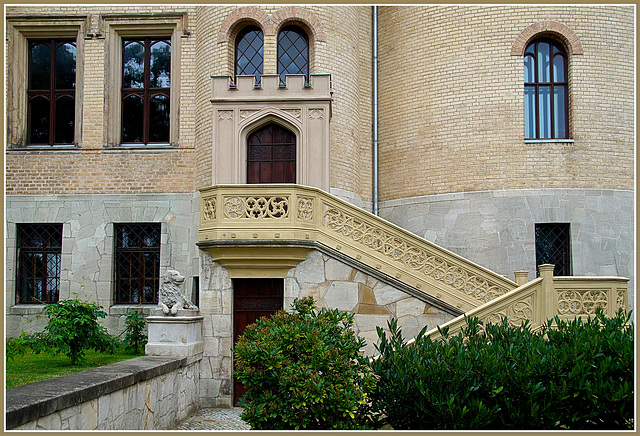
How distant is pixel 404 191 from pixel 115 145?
8.27m

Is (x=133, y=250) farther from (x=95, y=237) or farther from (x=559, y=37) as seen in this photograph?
(x=559, y=37)

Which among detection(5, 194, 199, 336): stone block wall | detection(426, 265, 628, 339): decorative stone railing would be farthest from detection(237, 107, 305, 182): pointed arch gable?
detection(426, 265, 628, 339): decorative stone railing

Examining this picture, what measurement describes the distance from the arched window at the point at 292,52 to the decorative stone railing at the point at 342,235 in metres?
5.63

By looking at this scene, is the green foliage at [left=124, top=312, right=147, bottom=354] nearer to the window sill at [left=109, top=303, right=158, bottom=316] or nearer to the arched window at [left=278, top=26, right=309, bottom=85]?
the window sill at [left=109, top=303, right=158, bottom=316]

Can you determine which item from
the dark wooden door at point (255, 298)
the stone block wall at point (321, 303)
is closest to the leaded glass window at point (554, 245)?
the stone block wall at point (321, 303)

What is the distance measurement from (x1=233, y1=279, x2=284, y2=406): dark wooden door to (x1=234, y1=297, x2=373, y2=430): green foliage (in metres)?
4.62

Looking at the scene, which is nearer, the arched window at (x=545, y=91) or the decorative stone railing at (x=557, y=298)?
the decorative stone railing at (x=557, y=298)

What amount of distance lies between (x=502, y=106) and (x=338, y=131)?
4373mm

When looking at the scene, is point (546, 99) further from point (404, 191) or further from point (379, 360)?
point (379, 360)

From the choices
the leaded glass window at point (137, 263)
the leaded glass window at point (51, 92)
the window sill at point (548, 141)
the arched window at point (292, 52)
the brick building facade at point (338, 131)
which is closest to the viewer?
the brick building facade at point (338, 131)

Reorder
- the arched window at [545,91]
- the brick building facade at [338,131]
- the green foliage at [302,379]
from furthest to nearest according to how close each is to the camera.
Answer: the arched window at [545,91] < the brick building facade at [338,131] < the green foliage at [302,379]

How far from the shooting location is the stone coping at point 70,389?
5934 mm

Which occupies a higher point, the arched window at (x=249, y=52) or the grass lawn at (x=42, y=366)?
the arched window at (x=249, y=52)

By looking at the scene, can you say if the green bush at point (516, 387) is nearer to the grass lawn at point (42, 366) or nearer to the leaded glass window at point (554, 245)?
the grass lawn at point (42, 366)
